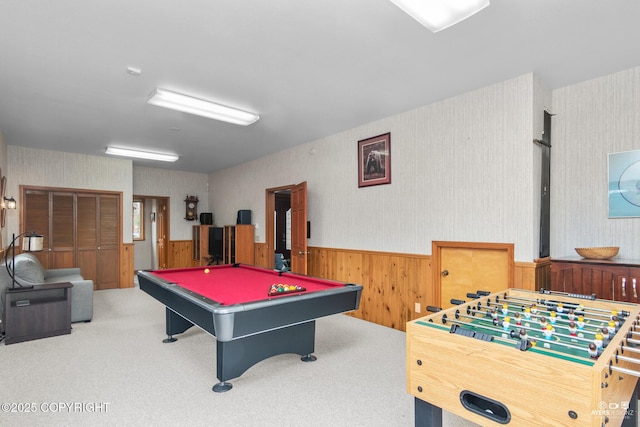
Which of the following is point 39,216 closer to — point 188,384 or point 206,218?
point 206,218

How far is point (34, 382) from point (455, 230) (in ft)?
12.8

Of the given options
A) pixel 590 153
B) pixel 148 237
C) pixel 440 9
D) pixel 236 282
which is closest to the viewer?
pixel 440 9

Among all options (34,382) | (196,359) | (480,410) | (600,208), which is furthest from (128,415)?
(600,208)

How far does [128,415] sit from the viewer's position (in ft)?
7.21

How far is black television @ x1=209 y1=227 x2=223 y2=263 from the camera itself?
23.5 ft

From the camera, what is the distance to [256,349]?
107 inches

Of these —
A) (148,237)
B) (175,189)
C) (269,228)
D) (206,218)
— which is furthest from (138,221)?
(269,228)

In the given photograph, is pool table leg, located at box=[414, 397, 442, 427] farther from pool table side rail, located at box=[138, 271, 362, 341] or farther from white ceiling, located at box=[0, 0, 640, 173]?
white ceiling, located at box=[0, 0, 640, 173]

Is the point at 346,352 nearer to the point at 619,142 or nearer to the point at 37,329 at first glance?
the point at 619,142

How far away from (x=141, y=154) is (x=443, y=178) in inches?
197

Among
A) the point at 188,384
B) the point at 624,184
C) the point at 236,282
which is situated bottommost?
the point at 188,384

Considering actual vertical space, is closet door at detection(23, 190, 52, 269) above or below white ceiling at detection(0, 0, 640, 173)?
below

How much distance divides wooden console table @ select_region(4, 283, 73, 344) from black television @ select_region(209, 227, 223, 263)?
329 cm

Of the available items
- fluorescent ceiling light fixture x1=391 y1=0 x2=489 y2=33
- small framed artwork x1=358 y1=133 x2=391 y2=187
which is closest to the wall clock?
small framed artwork x1=358 y1=133 x2=391 y2=187
